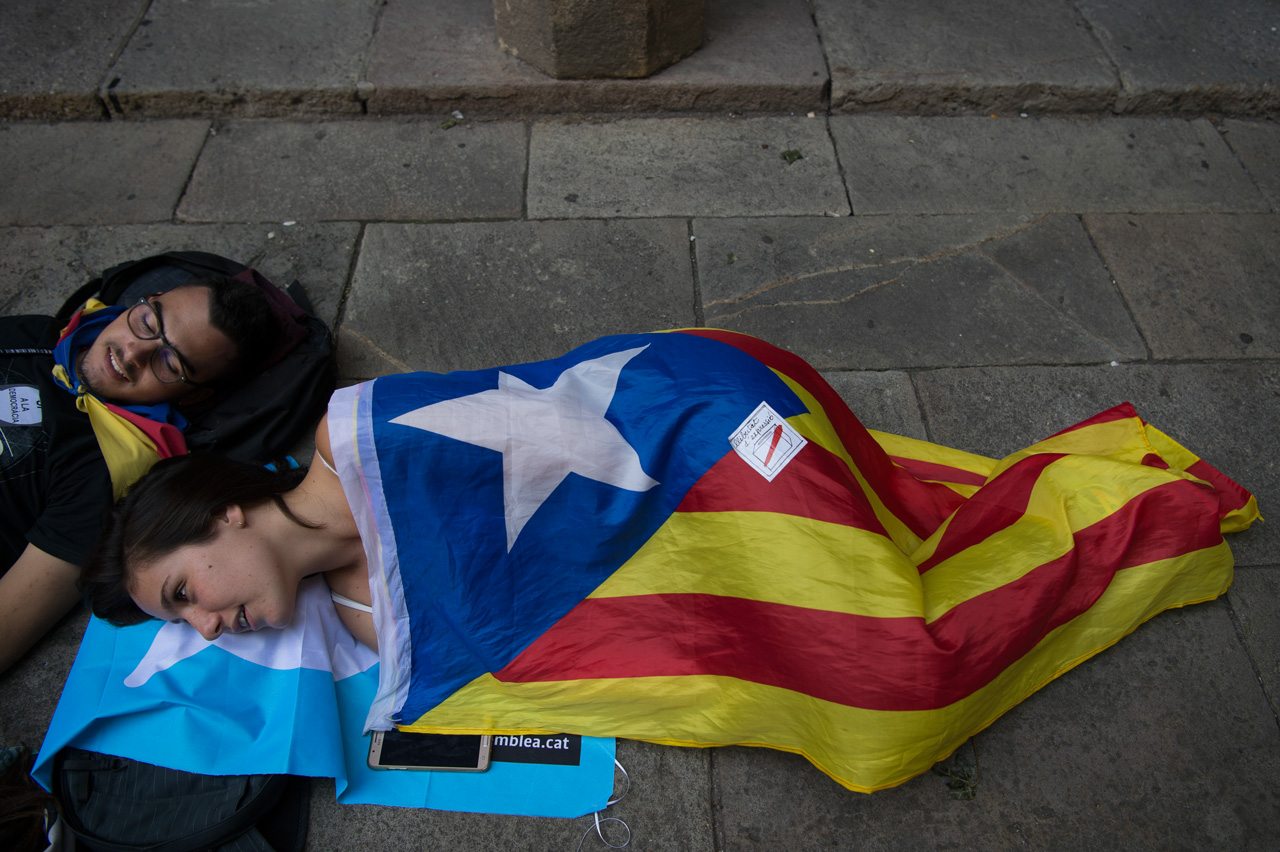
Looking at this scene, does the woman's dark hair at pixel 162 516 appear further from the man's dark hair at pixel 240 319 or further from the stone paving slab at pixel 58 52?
the stone paving slab at pixel 58 52

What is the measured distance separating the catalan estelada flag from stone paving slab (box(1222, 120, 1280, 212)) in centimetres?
195

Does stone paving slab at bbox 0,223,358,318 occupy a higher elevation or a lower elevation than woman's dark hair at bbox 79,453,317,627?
lower

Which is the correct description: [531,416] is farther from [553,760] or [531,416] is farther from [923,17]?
[923,17]

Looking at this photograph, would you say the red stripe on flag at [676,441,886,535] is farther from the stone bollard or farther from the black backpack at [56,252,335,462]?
the stone bollard

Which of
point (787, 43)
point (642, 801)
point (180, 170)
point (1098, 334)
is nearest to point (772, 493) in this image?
point (642, 801)

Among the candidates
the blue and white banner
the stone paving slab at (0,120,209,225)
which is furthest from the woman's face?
the stone paving slab at (0,120,209,225)

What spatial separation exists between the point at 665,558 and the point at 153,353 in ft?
5.06

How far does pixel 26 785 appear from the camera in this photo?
1.70 meters

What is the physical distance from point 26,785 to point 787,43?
144 inches

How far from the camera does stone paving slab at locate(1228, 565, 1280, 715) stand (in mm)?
1939

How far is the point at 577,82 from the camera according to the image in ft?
10.6

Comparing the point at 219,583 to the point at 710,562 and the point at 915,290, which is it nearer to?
the point at 710,562

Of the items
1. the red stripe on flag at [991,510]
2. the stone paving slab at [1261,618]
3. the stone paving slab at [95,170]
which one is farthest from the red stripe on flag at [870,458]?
the stone paving slab at [95,170]

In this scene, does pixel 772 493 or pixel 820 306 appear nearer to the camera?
pixel 772 493
